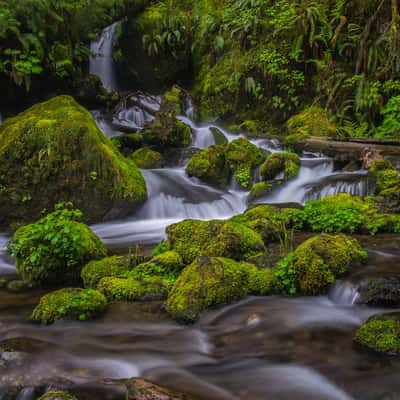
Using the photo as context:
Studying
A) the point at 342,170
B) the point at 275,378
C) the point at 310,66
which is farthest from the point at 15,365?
the point at 310,66

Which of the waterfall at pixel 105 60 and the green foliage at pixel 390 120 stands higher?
the waterfall at pixel 105 60

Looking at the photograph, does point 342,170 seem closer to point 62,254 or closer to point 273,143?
point 273,143

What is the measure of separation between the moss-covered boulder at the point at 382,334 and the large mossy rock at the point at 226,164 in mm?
6328

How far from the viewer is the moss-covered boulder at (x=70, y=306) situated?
12.5 feet

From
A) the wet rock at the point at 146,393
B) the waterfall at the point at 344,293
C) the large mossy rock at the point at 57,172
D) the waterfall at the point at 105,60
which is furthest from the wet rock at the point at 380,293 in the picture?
the waterfall at the point at 105,60

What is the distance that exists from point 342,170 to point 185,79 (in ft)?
32.9

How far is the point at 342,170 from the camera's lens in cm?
913

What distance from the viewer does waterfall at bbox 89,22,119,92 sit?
16031 mm

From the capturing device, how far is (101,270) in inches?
186

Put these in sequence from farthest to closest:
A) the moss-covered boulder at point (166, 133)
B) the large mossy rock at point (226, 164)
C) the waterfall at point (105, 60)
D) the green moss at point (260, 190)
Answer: the waterfall at point (105, 60) → the moss-covered boulder at point (166, 133) → the large mossy rock at point (226, 164) → the green moss at point (260, 190)

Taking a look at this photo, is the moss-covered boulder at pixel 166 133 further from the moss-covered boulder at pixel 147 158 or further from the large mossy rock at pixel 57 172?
the large mossy rock at pixel 57 172

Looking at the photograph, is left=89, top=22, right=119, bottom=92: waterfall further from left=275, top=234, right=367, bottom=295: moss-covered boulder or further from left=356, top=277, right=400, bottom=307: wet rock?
left=356, top=277, right=400, bottom=307: wet rock

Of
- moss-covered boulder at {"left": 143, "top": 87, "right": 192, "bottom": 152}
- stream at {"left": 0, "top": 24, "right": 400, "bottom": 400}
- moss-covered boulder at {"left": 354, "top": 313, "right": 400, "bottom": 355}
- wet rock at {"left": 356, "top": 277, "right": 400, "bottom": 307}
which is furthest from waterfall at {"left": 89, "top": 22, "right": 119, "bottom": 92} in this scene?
moss-covered boulder at {"left": 354, "top": 313, "right": 400, "bottom": 355}

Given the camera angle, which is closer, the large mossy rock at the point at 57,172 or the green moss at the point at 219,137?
the large mossy rock at the point at 57,172
